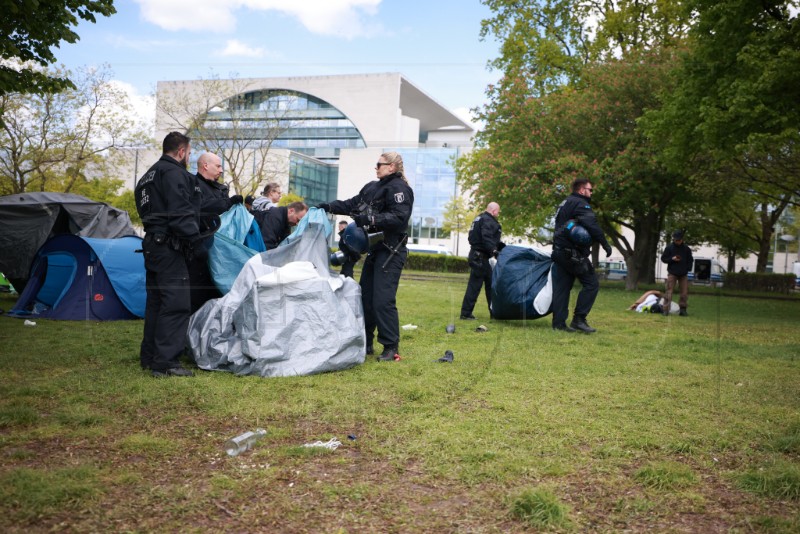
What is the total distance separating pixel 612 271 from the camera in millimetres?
48000

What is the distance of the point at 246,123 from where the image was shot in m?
37.2

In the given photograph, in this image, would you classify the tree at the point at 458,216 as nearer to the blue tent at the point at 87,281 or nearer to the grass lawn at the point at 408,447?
the blue tent at the point at 87,281

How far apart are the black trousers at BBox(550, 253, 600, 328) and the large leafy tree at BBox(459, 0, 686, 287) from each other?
1188 cm

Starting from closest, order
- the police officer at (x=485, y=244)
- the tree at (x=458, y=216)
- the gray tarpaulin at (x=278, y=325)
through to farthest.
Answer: the gray tarpaulin at (x=278, y=325), the police officer at (x=485, y=244), the tree at (x=458, y=216)

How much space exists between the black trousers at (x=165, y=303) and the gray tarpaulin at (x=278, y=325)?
1.13 feet

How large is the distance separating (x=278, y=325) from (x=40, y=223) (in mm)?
6834

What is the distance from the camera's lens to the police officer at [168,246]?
5.24 metres

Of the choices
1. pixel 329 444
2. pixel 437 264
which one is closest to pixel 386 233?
pixel 329 444

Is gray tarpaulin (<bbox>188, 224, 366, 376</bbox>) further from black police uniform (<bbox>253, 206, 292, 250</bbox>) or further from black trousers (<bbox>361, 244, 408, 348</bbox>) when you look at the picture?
black police uniform (<bbox>253, 206, 292, 250</bbox>)

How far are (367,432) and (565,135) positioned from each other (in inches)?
812

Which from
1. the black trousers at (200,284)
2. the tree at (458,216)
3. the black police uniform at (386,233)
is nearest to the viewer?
the black police uniform at (386,233)

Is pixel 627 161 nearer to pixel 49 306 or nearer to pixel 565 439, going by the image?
pixel 49 306

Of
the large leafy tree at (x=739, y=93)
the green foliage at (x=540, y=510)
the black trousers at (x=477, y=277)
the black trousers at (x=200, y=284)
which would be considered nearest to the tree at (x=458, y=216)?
the large leafy tree at (x=739, y=93)

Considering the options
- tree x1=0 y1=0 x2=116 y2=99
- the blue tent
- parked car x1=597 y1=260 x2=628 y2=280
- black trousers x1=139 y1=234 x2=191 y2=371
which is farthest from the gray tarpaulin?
parked car x1=597 y1=260 x2=628 y2=280
